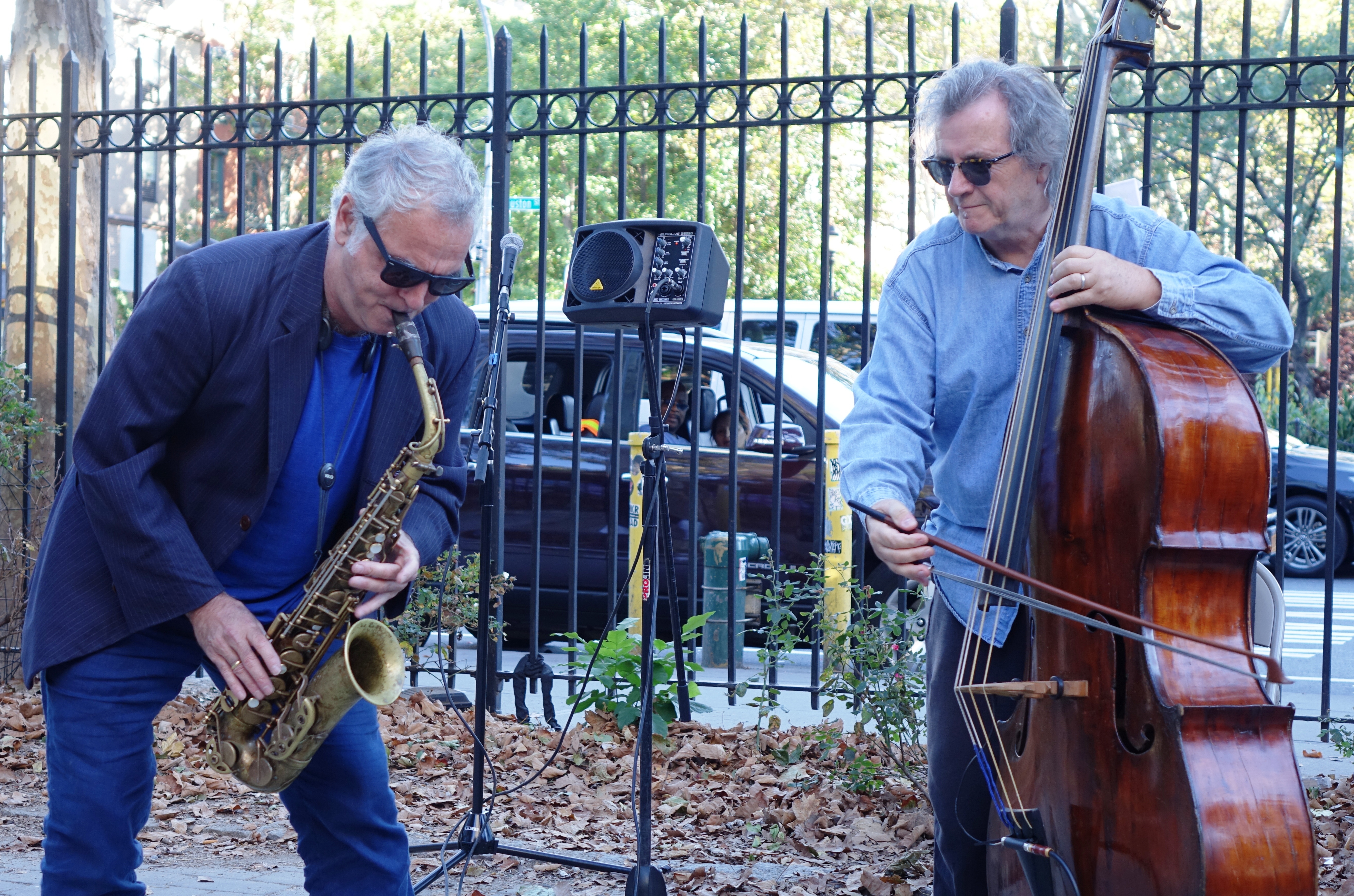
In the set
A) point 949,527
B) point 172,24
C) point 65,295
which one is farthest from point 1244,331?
point 172,24

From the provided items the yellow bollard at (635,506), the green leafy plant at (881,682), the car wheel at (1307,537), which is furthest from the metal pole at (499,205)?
the car wheel at (1307,537)

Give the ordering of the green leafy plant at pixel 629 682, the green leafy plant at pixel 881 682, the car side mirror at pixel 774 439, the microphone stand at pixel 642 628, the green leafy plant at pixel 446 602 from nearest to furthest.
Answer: the microphone stand at pixel 642 628, the green leafy plant at pixel 881 682, the green leafy plant at pixel 629 682, the green leafy plant at pixel 446 602, the car side mirror at pixel 774 439

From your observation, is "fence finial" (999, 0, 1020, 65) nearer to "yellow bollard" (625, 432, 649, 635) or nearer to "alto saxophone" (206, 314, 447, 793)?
"yellow bollard" (625, 432, 649, 635)

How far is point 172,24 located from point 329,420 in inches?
1181

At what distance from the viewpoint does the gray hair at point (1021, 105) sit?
97.0 inches

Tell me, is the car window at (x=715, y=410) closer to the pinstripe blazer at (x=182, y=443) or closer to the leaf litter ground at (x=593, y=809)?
the leaf litter ground at (x=593, y=809)

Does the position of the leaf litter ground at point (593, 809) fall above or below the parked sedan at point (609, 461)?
below

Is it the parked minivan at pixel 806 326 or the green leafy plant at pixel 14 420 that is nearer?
the green leafy plant at pixel 14 420

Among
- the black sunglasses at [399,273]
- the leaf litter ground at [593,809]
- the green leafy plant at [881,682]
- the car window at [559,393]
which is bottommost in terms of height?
the leaf litter ground at [593,809]

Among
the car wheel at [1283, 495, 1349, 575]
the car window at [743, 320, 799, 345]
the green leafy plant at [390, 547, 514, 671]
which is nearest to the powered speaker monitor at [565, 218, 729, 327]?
the green leafy plant at [390, 547, 514, 671]

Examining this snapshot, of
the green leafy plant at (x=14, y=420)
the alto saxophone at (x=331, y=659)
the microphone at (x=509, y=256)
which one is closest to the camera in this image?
the alto saxophone at (x=331, y=659)

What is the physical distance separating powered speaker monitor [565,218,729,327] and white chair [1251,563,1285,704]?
67.5 inches

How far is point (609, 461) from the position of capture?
7.02 meters

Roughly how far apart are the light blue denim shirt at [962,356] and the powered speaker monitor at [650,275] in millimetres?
1044
